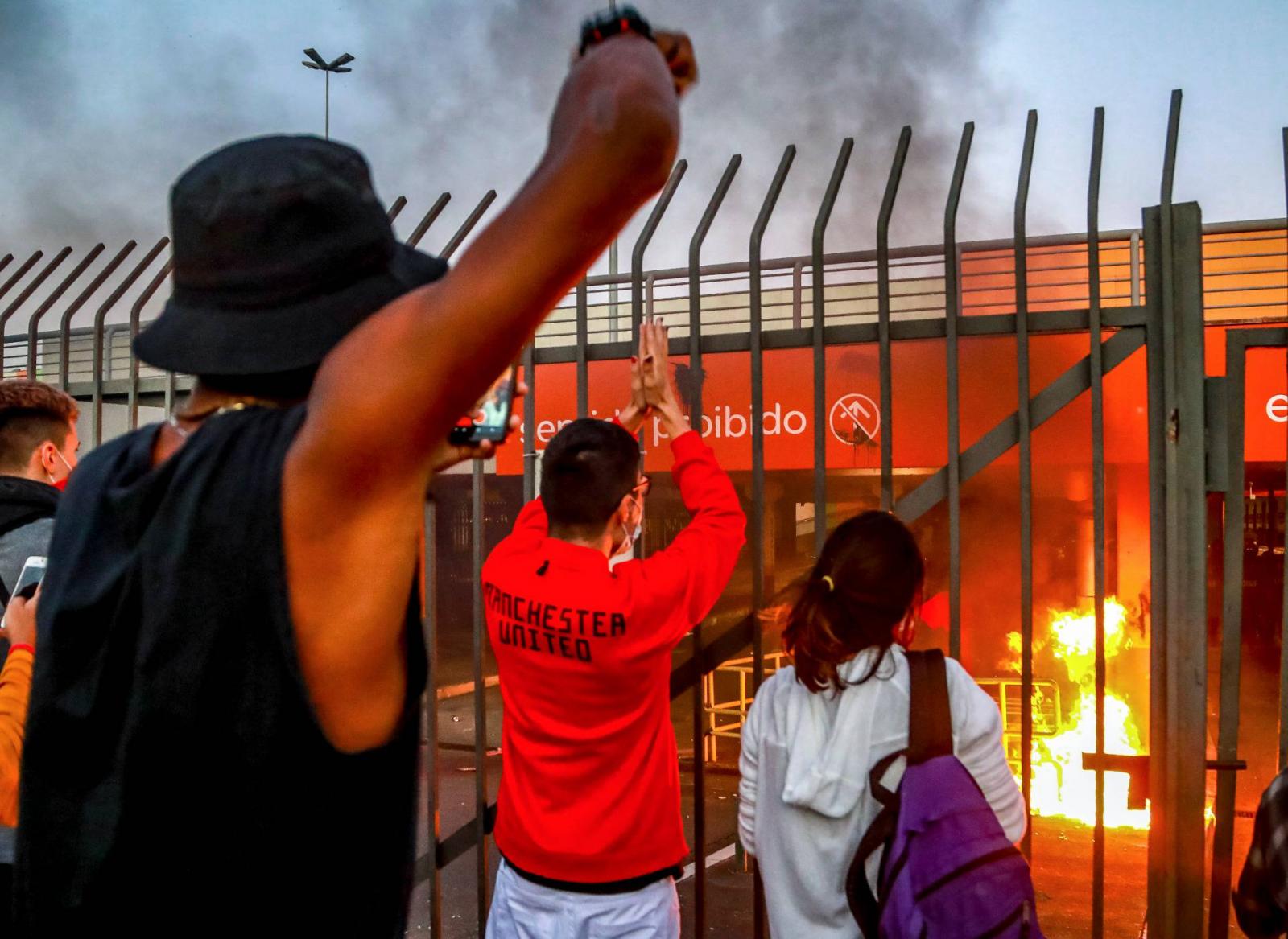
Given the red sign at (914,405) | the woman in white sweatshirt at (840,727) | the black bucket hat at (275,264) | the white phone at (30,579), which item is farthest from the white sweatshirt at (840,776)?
the red sign at (914,405)

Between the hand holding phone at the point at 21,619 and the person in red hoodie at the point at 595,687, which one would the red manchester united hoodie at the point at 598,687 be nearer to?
the person in red hoodie at the point at 595,687

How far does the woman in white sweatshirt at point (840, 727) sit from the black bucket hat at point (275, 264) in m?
1.76

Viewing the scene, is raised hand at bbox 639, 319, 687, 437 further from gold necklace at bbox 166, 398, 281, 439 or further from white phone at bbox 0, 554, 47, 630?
gold necklace at bbox 166, 398, 281, 439

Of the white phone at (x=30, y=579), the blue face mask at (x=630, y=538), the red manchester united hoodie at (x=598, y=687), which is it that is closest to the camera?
the white phone at (x=30, y=579)

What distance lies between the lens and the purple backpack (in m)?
Result: 2.23

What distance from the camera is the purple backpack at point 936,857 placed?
2.23 metres

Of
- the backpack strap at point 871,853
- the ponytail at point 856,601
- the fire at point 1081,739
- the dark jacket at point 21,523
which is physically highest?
the dark jacket at point 21,523

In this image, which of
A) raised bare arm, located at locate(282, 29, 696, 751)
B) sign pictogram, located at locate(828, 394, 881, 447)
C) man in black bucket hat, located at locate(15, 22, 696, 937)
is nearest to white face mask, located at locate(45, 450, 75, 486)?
man in black bucket hat, located at locate(15, 22, 696, 937)

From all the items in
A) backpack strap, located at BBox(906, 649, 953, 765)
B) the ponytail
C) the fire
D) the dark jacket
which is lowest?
the fire

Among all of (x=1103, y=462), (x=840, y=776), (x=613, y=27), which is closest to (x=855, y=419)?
(x=1103, y=462)

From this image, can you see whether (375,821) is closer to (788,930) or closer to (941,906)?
(941,906)

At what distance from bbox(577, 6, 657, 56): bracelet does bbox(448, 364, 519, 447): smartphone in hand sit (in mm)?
417

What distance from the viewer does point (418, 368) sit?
0.97 meters

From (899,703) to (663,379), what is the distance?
4.56 ft
